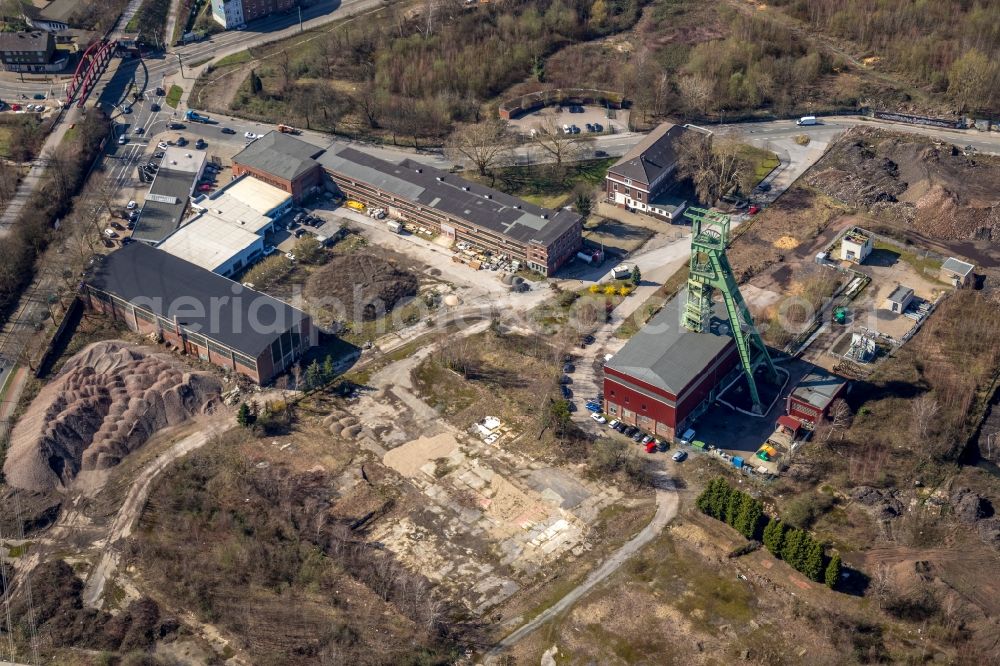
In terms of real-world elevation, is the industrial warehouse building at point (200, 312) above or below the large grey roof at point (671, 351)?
above

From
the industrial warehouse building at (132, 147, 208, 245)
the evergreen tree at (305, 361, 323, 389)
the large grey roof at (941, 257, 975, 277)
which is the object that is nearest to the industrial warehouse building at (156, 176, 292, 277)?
the industrial warehouse building at (132, 147, 208, 245)

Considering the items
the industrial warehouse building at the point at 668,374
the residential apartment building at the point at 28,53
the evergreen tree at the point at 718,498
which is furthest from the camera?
the residential apartment building at the point at 28,53

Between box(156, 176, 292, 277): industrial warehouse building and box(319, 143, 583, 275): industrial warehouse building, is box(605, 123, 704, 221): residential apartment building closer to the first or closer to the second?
box(319, 143, 583, 275): industrial warehouse building

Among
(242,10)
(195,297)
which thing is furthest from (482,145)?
(242,10)

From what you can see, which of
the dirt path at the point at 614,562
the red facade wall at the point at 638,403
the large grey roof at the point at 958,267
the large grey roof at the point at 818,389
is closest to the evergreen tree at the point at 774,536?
the dirt path at the point at 614,562

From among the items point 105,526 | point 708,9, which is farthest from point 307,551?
point 708,9

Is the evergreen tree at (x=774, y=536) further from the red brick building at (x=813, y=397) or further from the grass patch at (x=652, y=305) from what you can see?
the grass patch at (x=652, y=305)
